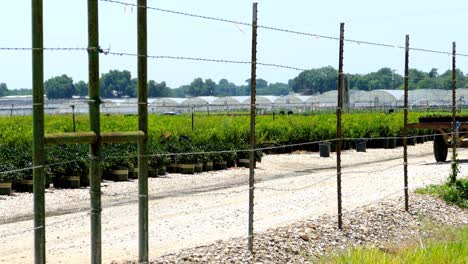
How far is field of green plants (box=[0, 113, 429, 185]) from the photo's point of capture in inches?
645

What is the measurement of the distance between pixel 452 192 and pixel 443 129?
9224 millimetres

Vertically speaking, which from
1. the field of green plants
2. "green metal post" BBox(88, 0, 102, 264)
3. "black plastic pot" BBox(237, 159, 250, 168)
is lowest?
"black plastic pot" BBox(237, 159, 250, 168)

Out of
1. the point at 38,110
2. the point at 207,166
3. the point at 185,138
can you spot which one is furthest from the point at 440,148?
the point at 38,110

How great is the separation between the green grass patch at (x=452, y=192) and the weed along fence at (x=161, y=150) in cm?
62

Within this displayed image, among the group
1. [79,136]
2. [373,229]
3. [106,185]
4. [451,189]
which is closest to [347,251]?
[373,229]

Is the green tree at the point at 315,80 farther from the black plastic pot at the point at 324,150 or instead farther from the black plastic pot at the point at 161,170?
the black plastic pot at the point at 161,170

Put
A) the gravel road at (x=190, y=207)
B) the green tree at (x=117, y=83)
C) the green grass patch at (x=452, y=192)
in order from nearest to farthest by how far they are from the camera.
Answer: the gravel road at (x=190, y=207), the green grass patch at (x=452, y=192), the green tree at (x=117, y=83)

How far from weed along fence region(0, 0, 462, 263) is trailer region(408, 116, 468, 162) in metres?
0.06

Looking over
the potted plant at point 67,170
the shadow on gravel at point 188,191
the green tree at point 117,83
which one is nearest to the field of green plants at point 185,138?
the potted plant at point 67,170

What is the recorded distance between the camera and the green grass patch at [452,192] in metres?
14.4

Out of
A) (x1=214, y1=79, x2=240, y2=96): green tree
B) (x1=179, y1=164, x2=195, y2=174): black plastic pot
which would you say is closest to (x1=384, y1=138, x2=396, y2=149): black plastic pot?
(x1=179, y1=164, x2=195, y2=174): black plastic pot

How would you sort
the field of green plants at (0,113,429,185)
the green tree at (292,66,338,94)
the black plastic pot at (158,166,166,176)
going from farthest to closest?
the green tree at (292,66,338,94)
the black plastic pot at (158,166,166,176)
the field of green plants at (0,113,429,185)

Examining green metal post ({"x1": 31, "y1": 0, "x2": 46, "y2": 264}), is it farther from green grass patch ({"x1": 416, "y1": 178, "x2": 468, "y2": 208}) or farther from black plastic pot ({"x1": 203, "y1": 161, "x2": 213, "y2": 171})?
black plastic pot ({"x1": 203, "y1": 161, "x2": 213, "y2": 171})

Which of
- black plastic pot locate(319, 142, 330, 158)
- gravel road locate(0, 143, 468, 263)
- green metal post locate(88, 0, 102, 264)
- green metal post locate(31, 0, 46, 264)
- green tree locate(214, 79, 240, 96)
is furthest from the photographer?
green tree locate(214, 79, 240, 96)
